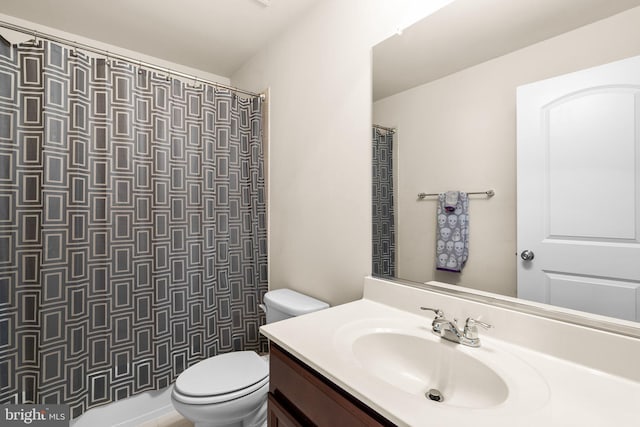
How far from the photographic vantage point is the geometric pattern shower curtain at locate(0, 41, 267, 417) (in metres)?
1.25

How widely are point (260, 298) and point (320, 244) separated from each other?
2.45 ft

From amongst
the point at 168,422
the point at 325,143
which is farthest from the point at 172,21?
the point at 168,422

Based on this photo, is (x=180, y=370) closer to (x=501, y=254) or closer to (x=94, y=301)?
(x=94, y=301)

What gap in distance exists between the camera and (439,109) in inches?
39.8

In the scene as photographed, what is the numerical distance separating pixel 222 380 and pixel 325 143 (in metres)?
1.23

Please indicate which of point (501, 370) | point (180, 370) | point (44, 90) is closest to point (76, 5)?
point (44, 90)

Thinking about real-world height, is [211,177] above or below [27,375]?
above

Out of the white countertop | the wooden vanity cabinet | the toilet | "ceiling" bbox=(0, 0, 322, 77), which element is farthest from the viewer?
"ceiling" bbox=(0, 0, 322, 77)

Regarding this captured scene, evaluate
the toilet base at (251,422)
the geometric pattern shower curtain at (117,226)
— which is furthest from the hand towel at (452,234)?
the geometric pattern shower curtain at (117,226)

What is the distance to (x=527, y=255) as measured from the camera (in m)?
0.82

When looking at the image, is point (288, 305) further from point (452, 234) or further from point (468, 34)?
point (468, 34)

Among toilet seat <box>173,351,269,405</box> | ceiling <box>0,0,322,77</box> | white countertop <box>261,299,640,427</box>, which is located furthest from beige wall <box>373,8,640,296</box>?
ceiling <box>0,0,322,77</box>

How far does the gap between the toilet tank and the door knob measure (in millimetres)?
867
